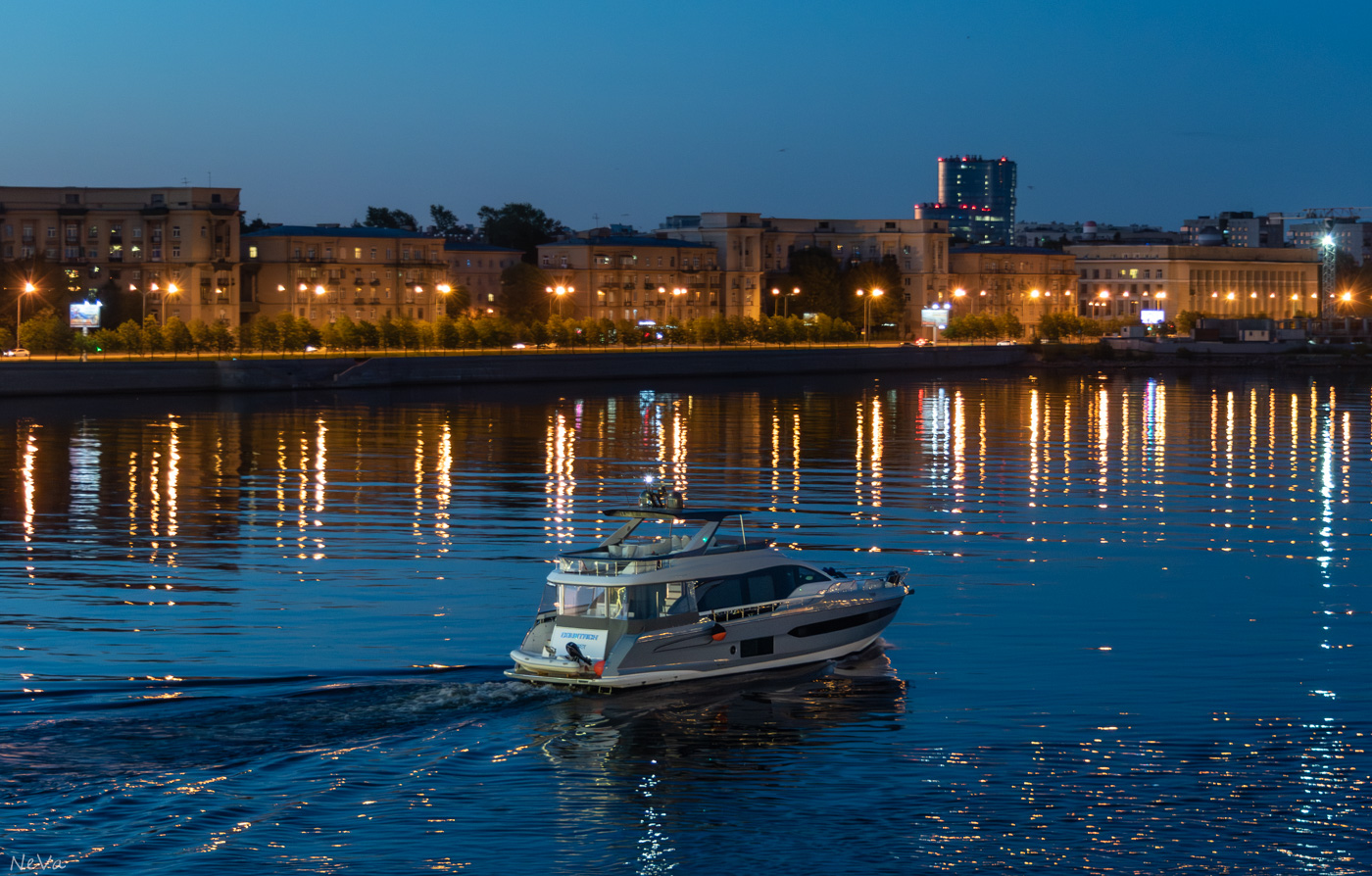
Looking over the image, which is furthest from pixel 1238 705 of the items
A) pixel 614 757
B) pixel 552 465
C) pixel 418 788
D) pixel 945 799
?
pixel 552 465

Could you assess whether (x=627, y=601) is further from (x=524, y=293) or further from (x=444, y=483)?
(x=524, y=293)

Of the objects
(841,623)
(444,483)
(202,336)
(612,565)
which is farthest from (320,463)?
(202,336)

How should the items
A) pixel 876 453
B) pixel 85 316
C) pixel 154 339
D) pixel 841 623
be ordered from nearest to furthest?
pixel 841 623, pixel 876 453, pixel 85 316, pixel 154 339

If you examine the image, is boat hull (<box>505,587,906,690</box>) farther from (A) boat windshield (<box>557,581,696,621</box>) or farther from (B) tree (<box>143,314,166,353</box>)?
(B) tree (<box>143,314,166,353</box>)

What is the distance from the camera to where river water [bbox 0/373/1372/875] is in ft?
58.0

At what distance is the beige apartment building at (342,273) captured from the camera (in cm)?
15562

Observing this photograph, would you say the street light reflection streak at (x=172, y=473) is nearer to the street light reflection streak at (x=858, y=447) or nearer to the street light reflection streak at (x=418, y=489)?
the street light reflection streak at (x=418, y=489)

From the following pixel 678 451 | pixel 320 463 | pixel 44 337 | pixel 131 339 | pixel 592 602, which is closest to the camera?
pixel 592 602

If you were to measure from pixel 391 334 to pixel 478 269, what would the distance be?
2079 inches

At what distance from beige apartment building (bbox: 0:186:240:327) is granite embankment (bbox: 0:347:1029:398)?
34970mm

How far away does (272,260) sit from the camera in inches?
6142

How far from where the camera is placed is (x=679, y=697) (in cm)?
2344

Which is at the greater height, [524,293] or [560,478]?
[524,293]

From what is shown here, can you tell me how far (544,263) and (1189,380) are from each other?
78006 mm
